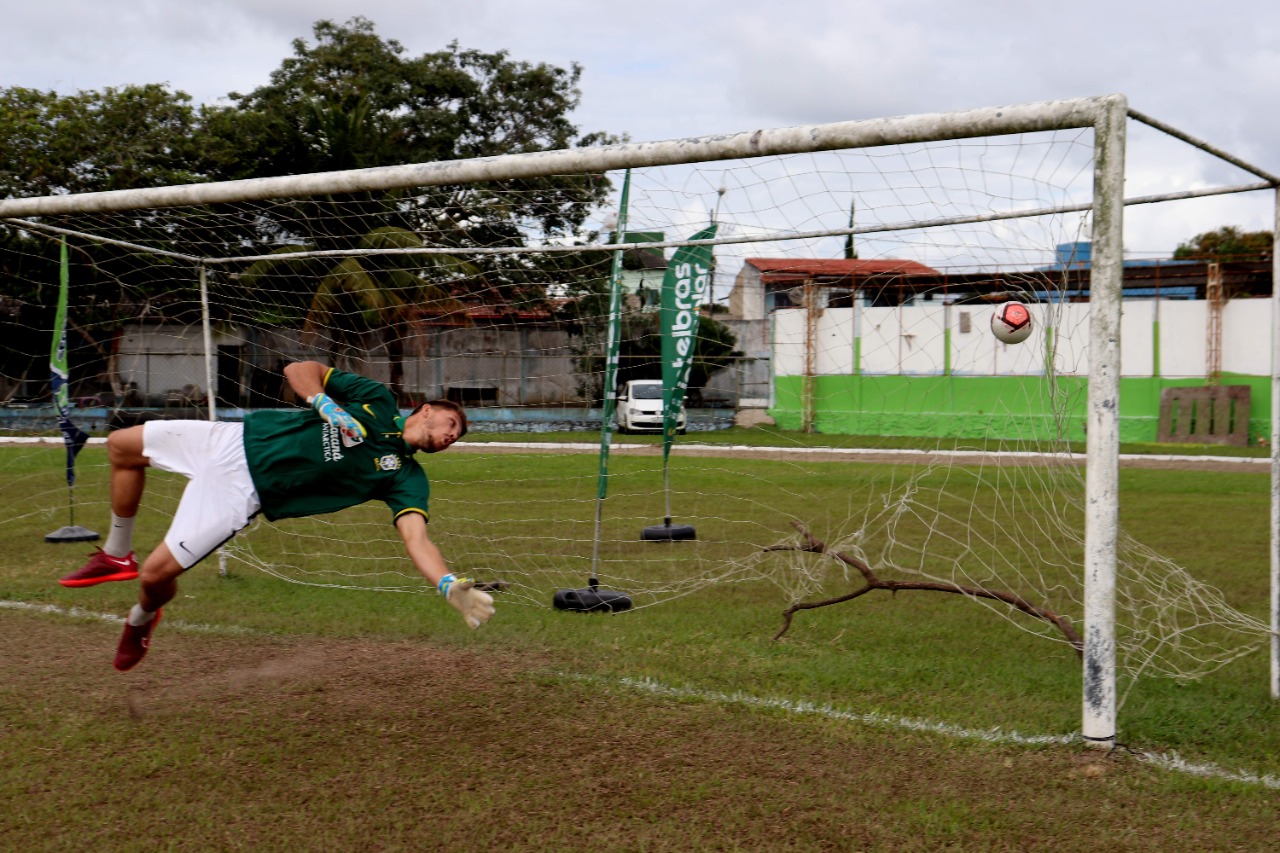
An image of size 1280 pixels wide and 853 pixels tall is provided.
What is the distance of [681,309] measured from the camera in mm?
9219

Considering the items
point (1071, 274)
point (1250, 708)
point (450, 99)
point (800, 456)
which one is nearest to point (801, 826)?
point (1250, 708)

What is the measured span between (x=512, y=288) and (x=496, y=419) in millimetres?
1353

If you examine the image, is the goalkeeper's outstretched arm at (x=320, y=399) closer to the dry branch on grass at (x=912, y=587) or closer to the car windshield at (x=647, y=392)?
the dry branch on grass at (x=912, y=587)

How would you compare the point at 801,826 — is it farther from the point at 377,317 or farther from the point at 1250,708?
the point at 377,317

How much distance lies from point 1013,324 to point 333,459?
378cm

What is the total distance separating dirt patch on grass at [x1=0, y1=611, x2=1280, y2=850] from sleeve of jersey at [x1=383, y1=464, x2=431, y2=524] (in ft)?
3.20

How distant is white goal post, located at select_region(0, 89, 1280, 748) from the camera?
4441 mm

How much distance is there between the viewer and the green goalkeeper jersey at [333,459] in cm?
489

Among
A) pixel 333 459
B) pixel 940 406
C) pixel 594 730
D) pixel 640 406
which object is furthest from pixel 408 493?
pixel 640 406

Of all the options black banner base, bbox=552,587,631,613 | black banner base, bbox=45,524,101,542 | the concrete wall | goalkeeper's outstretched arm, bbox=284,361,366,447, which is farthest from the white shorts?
black banner base, bbox=45,524,101,542

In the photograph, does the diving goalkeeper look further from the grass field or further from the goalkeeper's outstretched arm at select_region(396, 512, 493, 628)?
the grass field

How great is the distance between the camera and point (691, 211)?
24.0 feet

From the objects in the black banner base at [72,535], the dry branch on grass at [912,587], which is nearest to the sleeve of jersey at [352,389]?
the dry branch on grass at [912,587]

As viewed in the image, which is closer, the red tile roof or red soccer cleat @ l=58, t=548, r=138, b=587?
red soccer cleat @ l=58, t=548, r=138, b=587
